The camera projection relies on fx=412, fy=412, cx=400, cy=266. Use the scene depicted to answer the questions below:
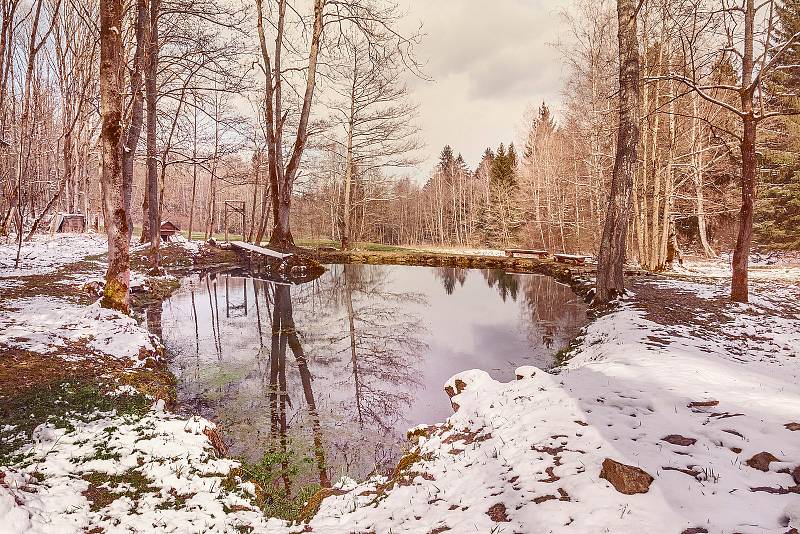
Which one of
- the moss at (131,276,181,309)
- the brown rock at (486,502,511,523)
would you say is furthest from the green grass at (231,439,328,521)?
the moss at (131,276,181,309)

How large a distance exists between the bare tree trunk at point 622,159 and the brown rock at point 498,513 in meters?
9.05

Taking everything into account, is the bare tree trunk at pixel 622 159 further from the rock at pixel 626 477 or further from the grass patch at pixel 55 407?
the grass patch at pixel 55 407

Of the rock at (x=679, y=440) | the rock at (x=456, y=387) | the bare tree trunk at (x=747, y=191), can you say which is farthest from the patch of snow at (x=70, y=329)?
the bare tree trunk at (x=747, y=191)

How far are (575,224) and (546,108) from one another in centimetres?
2061

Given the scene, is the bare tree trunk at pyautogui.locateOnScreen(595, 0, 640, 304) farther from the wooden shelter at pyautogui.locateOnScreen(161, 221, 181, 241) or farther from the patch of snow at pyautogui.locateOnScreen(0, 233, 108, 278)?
the wooden shelter at pyautogui.locateOnScreen(161, 221, 181, 241)

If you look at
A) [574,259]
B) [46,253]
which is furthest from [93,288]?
[574,259]

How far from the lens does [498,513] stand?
3.16 meters

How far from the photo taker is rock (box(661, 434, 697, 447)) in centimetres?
360

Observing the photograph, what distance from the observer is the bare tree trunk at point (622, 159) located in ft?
33.0

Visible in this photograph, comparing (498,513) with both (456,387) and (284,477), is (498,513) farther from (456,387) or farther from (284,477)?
(456,387)

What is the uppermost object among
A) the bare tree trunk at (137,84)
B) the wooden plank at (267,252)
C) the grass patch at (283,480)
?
the bare tree trunk at (137,84)

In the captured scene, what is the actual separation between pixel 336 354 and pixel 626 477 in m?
6.52

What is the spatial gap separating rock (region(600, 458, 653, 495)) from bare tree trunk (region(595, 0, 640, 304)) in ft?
28.0

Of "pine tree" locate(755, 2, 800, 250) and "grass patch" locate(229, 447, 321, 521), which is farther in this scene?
"pine tree" locate(755, 2, 800, 250)
